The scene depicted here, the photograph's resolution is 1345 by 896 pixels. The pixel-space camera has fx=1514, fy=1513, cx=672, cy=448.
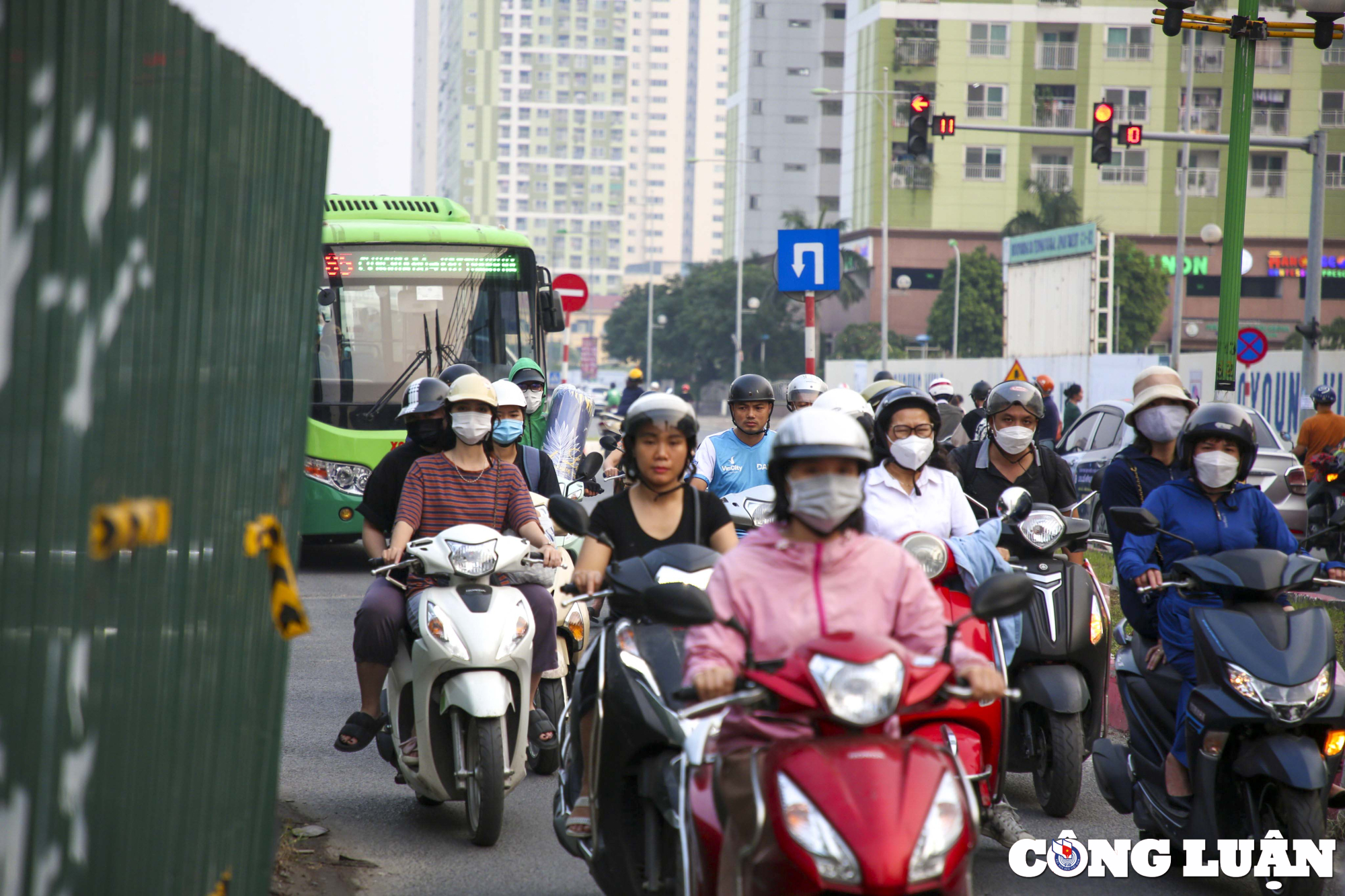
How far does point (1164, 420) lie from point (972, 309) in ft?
205

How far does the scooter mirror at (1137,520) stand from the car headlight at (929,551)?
61cm

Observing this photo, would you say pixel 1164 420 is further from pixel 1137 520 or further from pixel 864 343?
pixel 864 343

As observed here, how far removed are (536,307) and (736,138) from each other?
10444cm

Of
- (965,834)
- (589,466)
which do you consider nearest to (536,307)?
(589,466)

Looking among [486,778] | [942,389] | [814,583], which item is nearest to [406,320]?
[942,389]

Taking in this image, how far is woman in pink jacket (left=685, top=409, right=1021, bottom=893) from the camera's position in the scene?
134 inches

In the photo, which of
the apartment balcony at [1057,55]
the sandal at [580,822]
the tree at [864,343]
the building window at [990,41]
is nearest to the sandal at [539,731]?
the sandal at [580,822]

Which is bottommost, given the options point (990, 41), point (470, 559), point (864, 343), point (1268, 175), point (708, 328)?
point (470, 559)

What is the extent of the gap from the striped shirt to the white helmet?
2.56 meters

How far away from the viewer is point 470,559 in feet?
18.8

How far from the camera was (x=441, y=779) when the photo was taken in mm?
5766

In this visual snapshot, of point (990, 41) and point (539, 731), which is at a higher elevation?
point (990, 41)

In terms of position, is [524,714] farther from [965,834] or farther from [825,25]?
[825,25]

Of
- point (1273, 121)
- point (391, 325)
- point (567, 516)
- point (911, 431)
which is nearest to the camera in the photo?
point (567, 516)
